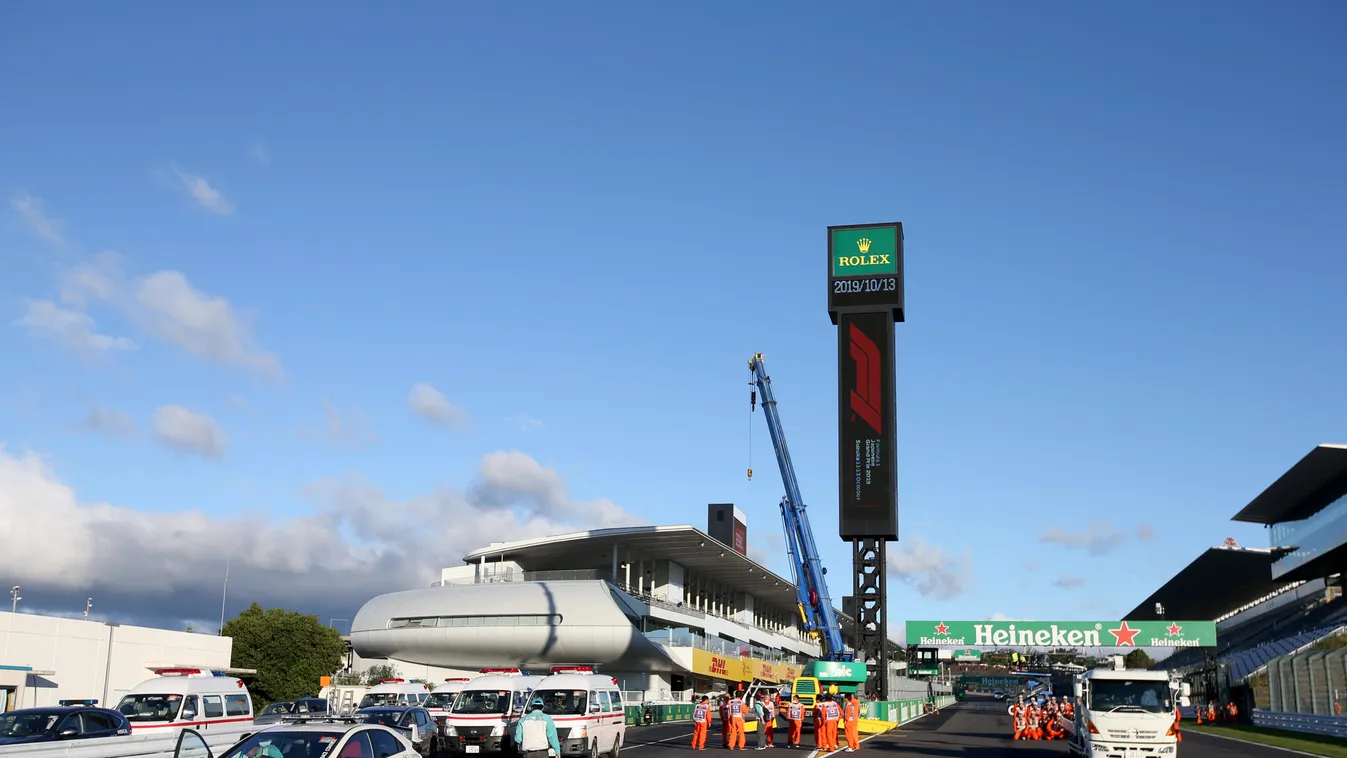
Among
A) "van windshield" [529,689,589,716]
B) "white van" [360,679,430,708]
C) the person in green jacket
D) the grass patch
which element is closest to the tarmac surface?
the grass patch

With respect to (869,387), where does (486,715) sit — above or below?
below

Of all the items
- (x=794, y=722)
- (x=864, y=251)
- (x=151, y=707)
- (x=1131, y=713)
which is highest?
(x=864, y=251)

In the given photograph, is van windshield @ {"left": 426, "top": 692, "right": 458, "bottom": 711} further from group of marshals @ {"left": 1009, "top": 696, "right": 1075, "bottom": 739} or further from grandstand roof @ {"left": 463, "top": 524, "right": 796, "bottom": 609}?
grandstand roof @ {"left": 463, "top": 524, "right": 796, "bottom": 609}

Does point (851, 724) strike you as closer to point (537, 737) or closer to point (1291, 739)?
point (537, 737)

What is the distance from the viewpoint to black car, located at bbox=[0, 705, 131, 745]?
19625mm

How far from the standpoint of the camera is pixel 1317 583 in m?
85.9

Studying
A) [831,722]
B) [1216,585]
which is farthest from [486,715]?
[1216,585]

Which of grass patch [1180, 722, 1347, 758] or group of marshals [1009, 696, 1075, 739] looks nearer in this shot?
grass patch [1180, 722, 1347, 758]

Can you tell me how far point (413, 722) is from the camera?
27.8 metres

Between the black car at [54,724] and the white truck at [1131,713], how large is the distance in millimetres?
20909

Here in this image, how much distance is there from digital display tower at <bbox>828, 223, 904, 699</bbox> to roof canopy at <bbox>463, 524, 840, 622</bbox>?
18.6m

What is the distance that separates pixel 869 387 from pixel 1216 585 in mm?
62204

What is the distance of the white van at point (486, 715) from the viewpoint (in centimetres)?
2753

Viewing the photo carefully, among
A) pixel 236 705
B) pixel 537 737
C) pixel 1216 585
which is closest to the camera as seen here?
pixel 537 737
